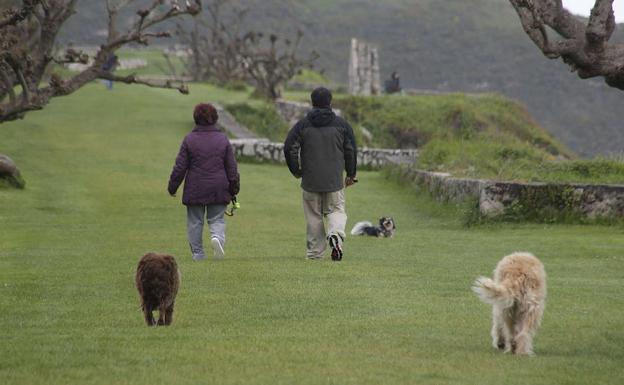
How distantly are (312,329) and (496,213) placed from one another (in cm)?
1299

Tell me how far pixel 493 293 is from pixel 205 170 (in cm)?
757

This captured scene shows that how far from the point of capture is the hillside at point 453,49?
3282 inches

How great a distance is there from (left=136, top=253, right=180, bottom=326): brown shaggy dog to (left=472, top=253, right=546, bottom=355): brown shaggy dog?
2644 mm

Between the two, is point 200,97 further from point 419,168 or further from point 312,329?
point 312,329

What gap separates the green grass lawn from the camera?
993 cm

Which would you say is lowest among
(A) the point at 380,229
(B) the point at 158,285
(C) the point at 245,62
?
(C) the point at 245,62

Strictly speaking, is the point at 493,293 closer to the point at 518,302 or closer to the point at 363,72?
the point at 518,302

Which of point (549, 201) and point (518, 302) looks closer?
point (518, 302)

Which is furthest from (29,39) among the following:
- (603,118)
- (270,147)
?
(603,118)

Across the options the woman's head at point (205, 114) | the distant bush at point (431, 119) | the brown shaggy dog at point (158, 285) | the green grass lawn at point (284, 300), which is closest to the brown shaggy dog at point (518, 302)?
the green grass lawn at point (284, 300)

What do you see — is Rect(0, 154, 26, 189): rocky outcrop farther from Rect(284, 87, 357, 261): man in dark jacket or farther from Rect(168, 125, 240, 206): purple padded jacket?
Rect(284, 87, 357, 261): man in dark jacket

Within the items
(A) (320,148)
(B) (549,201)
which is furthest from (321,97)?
(B) (549,201)

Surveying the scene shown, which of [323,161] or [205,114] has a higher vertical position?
[205,114]

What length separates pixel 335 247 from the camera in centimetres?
1766
